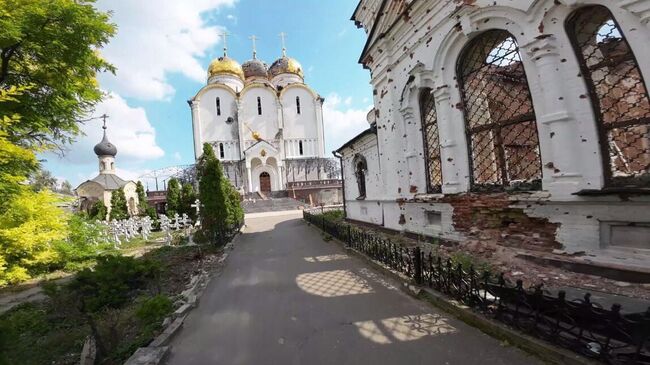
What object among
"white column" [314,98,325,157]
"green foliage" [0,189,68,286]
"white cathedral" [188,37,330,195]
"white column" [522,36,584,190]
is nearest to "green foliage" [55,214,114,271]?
"green foliage" [0,189,68,286]

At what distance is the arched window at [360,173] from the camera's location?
1298 cm

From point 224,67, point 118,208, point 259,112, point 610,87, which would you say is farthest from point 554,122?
point 224,67

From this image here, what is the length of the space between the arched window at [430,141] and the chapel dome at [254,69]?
50079 mm

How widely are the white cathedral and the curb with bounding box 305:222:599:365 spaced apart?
1452 inches

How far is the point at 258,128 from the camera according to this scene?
4672 cm

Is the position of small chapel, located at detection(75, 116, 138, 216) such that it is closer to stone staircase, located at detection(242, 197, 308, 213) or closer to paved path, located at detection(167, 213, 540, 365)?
stone staircase, located at detection(242, 197, 308, 213)

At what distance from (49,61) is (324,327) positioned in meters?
10.3

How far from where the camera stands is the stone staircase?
3247cm

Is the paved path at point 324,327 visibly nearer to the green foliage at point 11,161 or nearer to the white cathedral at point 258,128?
the green foliage at point 11,161

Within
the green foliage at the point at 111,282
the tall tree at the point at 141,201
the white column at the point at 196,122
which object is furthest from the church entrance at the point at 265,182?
the green foliage at the point at 111,282

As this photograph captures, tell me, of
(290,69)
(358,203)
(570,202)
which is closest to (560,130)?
(570,202)

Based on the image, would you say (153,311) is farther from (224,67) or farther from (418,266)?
(224,67)

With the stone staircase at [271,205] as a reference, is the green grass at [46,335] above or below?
below

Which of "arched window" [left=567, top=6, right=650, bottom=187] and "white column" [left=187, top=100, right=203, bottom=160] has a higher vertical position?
"white column" [left=187, top=100, right=203, bottom=160]
